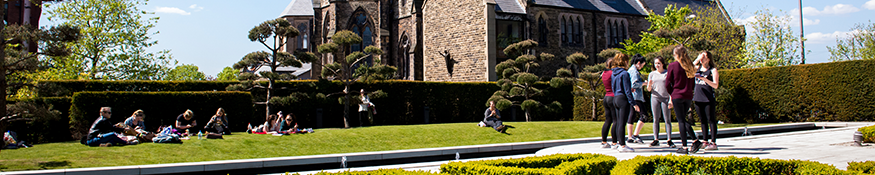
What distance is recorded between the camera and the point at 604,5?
1516 inches

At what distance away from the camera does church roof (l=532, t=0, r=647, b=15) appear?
35.0m

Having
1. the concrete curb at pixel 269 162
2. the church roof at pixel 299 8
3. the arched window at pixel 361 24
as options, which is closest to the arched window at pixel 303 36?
the church roof at pixel 299 8

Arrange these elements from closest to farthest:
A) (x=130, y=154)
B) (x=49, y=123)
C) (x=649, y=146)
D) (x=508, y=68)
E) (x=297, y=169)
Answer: (x=649, y=146)
(x=297, y=169)
(x=130, y=154)
(x=49, y=123)
(x=508, y=68)

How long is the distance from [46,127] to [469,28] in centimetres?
2091

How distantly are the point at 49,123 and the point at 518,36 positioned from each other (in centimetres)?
2426

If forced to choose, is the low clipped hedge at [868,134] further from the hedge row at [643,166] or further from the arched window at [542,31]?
the arched window at [542,31]

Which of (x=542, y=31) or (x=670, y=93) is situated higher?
(x=542, y=31)

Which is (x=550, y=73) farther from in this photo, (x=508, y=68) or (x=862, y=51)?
(x=862, y=51)

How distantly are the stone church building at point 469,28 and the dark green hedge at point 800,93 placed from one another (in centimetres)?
1251

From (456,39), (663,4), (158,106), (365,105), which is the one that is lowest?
(365,105)

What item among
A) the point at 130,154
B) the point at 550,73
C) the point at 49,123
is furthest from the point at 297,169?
the point at 550,73

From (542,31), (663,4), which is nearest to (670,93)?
(542,31)

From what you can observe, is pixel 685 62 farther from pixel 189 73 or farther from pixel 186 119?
pixel 189 73

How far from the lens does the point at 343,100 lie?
65.0ft
